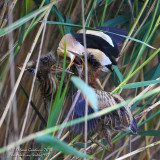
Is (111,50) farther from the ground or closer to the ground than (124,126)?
farther from the ground

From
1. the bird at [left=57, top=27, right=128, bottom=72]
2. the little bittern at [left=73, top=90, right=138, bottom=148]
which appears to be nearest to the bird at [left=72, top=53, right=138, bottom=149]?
the little bittern at [left=73, top=90, right=138, bottom=148]

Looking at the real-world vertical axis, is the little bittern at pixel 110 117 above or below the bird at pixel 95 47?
below

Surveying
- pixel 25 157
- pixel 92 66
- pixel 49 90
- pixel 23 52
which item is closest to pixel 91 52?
pixel 92 66

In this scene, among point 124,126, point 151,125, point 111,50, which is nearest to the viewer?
point 124,126

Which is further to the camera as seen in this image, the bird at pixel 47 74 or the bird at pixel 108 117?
the bird at pixel 47 74

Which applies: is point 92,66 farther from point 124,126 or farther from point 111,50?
point 124,126

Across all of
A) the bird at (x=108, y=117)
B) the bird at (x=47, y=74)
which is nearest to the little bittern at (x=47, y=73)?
the bird at (x=47, y=74)

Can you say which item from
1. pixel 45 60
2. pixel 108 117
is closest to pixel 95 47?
pixel 45 60

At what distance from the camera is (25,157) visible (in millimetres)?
1290

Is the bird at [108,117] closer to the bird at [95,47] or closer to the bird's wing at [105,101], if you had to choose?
the bird's wing at [105,101]

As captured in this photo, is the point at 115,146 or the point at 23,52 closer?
the point at 23,52

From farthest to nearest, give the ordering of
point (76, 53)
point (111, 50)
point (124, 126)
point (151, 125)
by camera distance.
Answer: point (151, 125) < point (111, 50) < point (76, 53) < point (124, 126)

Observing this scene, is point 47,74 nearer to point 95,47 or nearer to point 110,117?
point 95,47

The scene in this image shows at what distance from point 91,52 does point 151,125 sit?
27.5 inches
